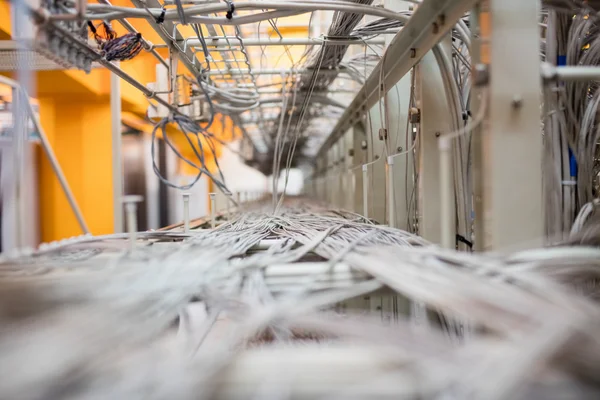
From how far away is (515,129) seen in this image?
930mm

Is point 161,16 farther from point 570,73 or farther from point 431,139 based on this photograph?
point 570,73

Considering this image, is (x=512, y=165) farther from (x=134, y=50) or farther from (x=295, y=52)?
(x=295, y=52)

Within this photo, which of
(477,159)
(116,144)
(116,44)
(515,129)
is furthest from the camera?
(116,144)

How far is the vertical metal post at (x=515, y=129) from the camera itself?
3.00 ft

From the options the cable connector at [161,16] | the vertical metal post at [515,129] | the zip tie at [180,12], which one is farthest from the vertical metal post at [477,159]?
the cable connector at [161,16]

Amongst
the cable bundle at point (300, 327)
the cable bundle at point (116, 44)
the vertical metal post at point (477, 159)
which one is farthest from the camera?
the cable bundle at point (116, 44)

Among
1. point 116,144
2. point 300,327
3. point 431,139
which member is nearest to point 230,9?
point 431,139

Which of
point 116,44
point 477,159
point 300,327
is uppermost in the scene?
point 116,44

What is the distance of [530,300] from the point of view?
2.21ft

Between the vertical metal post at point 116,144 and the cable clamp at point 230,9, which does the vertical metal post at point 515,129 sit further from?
the vertical metal post at point 116,144

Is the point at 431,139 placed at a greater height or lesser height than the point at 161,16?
lesser

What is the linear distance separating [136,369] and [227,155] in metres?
9.64

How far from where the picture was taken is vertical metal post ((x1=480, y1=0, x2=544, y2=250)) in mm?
916

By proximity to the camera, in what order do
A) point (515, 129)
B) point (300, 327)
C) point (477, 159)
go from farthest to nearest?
point (477, 159)
point (515, 129)
point (300, 327)
